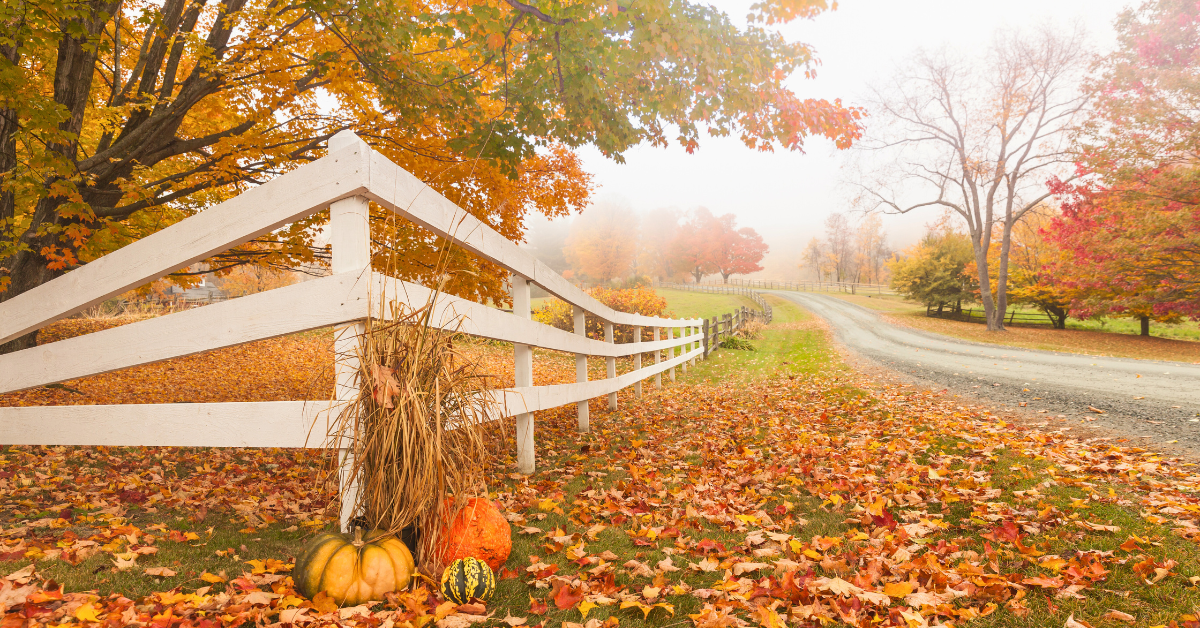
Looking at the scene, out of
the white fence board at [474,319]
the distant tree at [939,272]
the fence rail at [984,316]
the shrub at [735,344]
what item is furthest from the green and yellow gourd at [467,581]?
the distant tree at [939,272]

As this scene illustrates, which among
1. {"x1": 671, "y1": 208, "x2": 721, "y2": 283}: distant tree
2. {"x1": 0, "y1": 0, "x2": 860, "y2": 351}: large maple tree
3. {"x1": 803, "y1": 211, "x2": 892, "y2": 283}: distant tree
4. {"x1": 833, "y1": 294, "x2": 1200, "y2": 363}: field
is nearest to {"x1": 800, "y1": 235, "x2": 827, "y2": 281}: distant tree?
{"x1": 803, "y1": 211, "x2": 892, "y2": 283}: distant tree

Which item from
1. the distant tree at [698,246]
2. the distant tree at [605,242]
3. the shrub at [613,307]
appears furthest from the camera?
the distant tree at [698,246]

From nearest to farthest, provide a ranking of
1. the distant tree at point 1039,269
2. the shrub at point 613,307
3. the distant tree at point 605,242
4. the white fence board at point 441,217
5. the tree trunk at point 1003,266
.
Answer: the white fence board at point 441,217 → the shrub at point 613,307 → the distant tree at point 1039,269 → the tree trunk at point 1003,266 → the distant tree at point 605,242

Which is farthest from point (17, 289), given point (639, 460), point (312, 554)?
point (639, 460)

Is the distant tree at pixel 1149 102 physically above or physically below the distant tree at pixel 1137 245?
above

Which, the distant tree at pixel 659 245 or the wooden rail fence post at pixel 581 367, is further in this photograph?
the distant tree at pixel 659 245

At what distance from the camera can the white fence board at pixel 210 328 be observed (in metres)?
2.01

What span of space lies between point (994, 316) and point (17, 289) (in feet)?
85.5

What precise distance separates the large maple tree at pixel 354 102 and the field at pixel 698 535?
7.07 feet

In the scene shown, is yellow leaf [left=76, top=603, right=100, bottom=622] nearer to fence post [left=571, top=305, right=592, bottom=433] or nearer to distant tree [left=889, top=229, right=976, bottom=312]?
fence post [left=571, top=305, right=592, bottom=433]

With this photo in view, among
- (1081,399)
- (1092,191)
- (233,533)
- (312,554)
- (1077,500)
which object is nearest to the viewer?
(312,554)

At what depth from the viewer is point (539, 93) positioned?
5.32 meters

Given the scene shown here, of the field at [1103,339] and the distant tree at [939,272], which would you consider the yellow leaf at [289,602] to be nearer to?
the field at [1103,339]

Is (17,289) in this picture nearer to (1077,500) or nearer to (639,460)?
(639,460)
